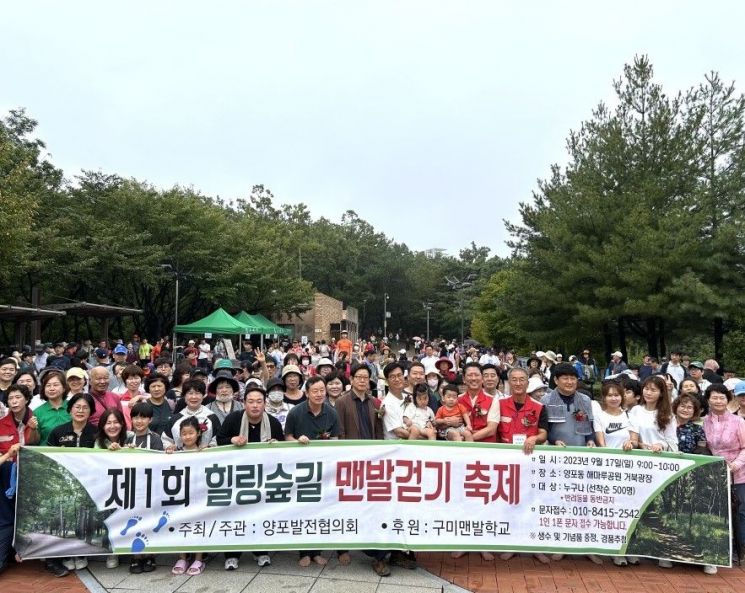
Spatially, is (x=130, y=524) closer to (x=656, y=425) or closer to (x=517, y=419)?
(x=517, y=419)

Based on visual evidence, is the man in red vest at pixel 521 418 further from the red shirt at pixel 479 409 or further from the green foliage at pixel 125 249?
the green foliage at pixel 125 249

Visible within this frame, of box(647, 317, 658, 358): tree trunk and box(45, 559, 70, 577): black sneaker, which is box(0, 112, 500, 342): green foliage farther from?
box(647, 317, 658, 358): tree trunk

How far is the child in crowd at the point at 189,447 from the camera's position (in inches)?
187

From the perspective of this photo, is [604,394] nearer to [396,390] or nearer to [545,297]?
[396,390]

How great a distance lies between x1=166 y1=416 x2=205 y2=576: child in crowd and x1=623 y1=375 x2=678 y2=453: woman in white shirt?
12.2 ft

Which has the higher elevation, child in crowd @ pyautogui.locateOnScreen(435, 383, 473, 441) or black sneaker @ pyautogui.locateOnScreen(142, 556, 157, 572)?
child in crowd @ pyautogui.locateOnScreen(435, 383, 473, 441)

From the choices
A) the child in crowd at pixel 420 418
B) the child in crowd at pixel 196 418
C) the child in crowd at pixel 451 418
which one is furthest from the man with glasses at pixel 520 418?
the child in crowd at pixel 196 418

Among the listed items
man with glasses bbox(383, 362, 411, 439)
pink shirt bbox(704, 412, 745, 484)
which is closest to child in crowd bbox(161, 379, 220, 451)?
man with glasses bbox(383, 362, 411, 439)

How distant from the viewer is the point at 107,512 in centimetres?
479

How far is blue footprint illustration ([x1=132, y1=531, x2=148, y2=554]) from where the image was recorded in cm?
477

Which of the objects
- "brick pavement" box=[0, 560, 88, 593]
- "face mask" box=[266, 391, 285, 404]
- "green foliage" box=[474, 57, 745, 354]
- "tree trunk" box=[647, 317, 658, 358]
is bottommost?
"brick pavement" box=[0, 560, 88, 593]

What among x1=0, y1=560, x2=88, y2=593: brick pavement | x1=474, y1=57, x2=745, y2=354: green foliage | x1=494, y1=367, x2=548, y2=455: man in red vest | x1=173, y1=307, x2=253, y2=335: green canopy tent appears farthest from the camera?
x1=173, y1=307, x2=253, y2=335: green canopy tent

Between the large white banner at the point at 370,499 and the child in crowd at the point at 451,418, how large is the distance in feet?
1.78

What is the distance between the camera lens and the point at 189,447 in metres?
4.96
